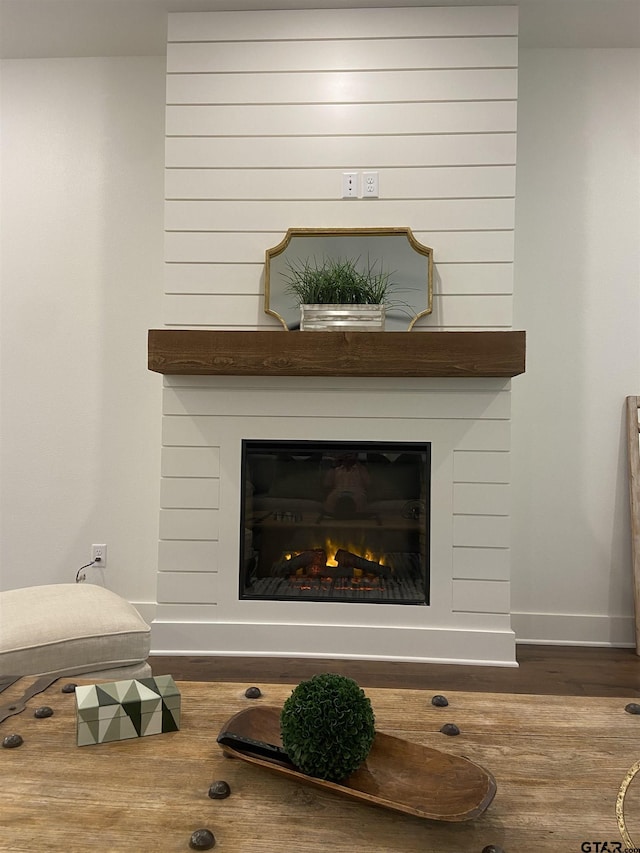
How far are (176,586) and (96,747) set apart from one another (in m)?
1.82

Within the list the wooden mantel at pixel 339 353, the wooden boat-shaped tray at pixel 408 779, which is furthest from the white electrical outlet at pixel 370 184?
the wooden boat-shaped tray at pixel 408 779

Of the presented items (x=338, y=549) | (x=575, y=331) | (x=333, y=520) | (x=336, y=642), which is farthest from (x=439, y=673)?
(x=575, y=331)

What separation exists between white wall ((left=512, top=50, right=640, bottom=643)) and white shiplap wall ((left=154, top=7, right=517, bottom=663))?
1.47 feet

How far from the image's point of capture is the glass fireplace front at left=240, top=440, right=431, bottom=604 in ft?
9.62

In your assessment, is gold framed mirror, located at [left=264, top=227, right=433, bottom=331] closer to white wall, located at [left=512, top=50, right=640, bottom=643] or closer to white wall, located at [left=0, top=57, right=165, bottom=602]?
white wall, located at [left=512, top=50, right=640, bottom=643]

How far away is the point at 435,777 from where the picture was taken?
101 cm

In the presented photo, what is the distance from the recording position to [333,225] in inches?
116

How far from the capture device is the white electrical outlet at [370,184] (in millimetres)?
2920

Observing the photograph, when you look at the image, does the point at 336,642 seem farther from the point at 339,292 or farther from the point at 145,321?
the point at 145,321

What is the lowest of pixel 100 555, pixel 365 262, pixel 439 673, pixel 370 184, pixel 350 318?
pixel 439 673

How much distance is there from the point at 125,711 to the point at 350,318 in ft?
6.40

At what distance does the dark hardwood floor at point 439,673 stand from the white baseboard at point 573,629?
242 mm

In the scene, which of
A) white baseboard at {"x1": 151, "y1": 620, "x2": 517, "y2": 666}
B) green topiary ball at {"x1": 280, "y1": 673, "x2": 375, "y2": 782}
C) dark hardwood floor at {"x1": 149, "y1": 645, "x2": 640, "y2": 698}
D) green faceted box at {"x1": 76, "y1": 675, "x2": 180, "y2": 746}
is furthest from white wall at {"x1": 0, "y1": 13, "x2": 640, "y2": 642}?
green topiary ball at {"x1": 280, "y1": 673, "x2": 375, "y2": 782}

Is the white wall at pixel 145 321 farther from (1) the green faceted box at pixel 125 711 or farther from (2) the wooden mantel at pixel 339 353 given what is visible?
(1) the green faceted box at pixel 125 711
